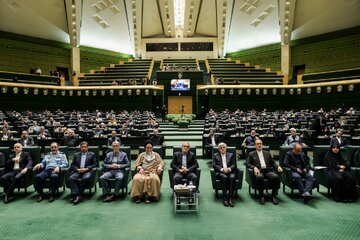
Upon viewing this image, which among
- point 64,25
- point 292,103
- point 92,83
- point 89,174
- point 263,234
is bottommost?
point 263,234

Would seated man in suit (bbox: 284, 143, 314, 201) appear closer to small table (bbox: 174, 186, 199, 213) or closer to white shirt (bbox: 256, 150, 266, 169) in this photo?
white shirt (bbox: 256, 150, 266, 169)

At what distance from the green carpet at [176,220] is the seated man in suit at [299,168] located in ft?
0.71

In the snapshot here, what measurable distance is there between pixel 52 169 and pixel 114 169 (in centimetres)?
110

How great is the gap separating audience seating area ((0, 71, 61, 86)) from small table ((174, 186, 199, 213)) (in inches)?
543

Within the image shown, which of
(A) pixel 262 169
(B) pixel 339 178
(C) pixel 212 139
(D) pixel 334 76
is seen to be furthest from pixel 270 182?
(D) pixel 334 76

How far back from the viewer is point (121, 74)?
22.5 meters

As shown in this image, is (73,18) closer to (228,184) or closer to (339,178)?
(228,184)

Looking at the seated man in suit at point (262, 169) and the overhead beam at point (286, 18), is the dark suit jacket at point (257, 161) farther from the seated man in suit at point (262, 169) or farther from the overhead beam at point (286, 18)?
the overhead beam at point (286, 18)

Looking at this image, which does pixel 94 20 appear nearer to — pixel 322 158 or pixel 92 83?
pixel 92 83

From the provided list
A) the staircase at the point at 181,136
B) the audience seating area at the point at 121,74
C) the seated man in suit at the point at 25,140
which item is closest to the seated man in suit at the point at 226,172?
the staircase at the point at 181,136

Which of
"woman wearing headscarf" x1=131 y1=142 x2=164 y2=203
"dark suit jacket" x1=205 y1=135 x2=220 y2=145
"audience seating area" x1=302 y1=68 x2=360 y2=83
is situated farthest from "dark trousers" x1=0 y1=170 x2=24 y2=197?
"audience seating area" x1=302 y1=68 x2=360 y2=83

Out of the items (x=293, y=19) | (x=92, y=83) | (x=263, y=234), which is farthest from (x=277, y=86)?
(x=263, y=234)

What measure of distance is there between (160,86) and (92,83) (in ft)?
15.6

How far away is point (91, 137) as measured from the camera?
9375 mm
